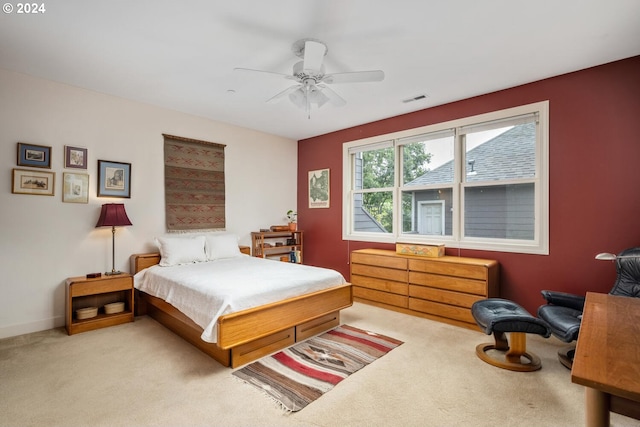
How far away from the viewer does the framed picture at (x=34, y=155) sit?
3164 millimetres

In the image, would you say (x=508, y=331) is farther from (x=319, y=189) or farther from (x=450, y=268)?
(x=319, y=189)

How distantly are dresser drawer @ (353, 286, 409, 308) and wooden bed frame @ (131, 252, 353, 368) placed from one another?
79cm

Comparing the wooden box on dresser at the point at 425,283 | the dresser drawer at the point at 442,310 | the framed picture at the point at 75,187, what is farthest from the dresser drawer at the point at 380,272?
the framed picture at the point at 75,187

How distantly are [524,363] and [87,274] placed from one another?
451cm

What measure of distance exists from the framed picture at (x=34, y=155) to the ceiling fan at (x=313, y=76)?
8.00 ft

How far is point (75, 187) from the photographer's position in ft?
11.4

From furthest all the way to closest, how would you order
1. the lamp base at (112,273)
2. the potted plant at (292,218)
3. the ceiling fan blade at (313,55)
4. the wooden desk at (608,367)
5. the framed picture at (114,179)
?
1. the potted plant at (292,218)
2. the framed picture at (114,179)
3. the lamp base at (112,273)
4. the ceiling fan blade at (313,55)
5. the wooden desk at (608,367)

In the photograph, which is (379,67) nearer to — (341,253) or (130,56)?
(130,56)

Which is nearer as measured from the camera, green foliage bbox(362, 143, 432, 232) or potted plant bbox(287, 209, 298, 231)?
green foliage bbox(362, 143, 432, 232)

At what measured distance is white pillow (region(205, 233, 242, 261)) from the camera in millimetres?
4238

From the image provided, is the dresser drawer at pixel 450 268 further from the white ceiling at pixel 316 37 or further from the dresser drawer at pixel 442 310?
the white ceiling at pixel 316 37

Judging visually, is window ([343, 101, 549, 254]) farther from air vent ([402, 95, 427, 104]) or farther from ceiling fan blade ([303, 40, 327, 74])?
ceiling fan blade ([303, 40, 327, 74])

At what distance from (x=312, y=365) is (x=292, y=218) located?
3.49 metres

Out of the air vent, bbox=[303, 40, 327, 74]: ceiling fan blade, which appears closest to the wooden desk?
bbox=[303, 40, 327, 74]: ceiling fan blade
